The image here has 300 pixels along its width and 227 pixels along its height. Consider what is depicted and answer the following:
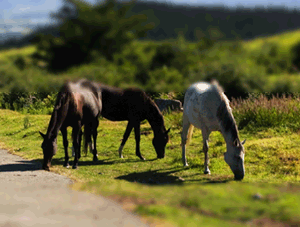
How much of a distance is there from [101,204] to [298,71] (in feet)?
9.29

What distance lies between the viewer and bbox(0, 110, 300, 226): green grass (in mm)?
5461

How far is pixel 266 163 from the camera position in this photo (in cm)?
1038

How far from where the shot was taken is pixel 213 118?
9344 millimetres

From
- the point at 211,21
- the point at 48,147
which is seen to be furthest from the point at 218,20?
the point at 48,147

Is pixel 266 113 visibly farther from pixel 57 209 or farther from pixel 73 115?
pixel 57 209

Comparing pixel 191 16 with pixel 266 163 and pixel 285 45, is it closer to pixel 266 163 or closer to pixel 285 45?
pixel 285 45

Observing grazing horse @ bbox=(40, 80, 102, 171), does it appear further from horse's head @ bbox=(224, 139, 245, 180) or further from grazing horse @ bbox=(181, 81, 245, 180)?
horse's head @ bbox=(224, 139, 245, 180)

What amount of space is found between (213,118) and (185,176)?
1.29 m

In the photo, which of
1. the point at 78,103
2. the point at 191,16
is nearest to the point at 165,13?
the point at 191,16

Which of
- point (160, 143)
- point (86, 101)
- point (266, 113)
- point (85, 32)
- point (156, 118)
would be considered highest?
point (85, 32)

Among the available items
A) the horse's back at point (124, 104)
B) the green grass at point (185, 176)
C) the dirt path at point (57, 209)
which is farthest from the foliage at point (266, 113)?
the dirt path at point (57, 209)

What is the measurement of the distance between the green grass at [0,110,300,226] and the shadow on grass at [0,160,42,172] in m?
0.38

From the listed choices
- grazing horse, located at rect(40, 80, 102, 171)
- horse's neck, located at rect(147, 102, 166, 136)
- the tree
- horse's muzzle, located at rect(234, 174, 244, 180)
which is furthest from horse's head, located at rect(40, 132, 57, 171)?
the tree

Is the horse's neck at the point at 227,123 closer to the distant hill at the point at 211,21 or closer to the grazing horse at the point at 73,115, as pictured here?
the grazing horse at the point at 73,115
